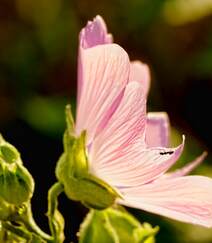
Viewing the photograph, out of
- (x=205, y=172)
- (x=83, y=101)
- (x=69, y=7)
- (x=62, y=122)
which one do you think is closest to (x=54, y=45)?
(x=69, y=7)

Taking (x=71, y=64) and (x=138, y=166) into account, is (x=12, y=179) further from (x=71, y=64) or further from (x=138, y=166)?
(x=71, y=64)

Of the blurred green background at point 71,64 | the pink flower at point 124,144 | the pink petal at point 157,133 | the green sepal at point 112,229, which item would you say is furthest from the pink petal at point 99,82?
the blurred green background at point 71,64

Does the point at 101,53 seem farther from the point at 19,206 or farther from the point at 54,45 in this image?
the point at 54,45

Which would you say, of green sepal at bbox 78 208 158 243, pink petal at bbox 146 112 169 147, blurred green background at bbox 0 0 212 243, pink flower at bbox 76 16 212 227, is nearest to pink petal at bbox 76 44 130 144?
pink flower at bbox 76 16 212 227

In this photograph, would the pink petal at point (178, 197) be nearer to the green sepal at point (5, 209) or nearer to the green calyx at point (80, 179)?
the green calyx at point (80, 179)

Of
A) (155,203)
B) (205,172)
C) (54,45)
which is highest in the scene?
(155,203)

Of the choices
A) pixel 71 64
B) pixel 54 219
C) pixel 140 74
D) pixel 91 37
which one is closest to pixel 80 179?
pixel 54 219
